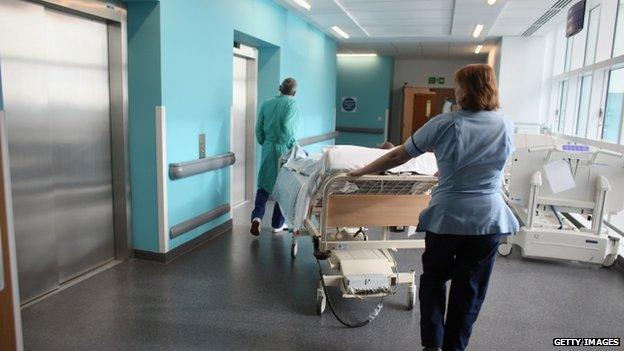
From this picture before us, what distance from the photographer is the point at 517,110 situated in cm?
918

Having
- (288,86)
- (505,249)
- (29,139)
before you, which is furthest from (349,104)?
(29,139)

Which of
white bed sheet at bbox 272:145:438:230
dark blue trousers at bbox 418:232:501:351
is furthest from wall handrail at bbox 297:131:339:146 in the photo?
dark blue trousers at bbox 418:232:501:351

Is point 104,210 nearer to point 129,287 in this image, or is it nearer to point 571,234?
Result: point 129,287

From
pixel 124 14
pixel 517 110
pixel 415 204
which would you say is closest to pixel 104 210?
pixel 124 14

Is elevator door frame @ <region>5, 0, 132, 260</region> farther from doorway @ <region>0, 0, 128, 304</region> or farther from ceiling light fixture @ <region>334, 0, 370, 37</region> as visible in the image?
ceiling light fixture @ <region>334, 0, 370, 37</region>

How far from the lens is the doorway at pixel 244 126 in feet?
20.3

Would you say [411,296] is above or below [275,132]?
below

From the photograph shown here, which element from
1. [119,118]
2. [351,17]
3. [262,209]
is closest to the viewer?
A: [119,118]

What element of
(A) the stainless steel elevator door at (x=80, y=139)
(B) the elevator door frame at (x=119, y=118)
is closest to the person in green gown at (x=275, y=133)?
(B) the elevator door frame at (x=119, y=118)

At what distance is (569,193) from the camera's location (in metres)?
4.43

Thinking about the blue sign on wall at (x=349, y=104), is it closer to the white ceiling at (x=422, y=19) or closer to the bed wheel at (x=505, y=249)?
the white ceiling at (x=422, y=19)

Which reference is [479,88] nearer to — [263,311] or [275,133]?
[263,311]

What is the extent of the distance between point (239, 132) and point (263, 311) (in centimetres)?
349

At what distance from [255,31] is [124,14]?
1988mm
